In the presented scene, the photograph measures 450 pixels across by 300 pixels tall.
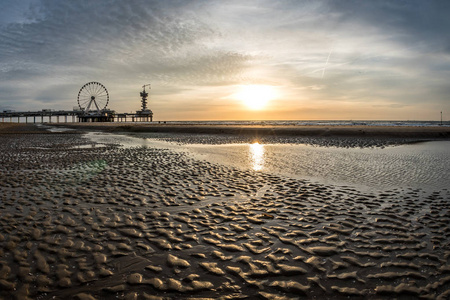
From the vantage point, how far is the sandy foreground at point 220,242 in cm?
473

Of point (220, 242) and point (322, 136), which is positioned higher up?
point (322, 136)

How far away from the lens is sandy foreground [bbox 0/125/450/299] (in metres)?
4.73

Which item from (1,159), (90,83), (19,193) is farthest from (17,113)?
(19,193)

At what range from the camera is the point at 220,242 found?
6.47 m

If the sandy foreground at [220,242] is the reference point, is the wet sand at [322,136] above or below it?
above

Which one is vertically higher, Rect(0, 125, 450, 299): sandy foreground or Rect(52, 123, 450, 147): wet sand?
Rect(52, 123, 450, 147): wet sand

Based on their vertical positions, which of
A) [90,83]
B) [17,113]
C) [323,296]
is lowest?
[323,296]

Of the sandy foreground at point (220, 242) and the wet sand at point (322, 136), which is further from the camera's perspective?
the wet sand at point (322, 136)

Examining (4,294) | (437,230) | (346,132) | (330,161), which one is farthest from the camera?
(346,132)

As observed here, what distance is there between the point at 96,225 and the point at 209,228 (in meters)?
3.28

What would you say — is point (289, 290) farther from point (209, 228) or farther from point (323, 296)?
point (209, 228)

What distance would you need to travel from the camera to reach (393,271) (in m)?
5.27

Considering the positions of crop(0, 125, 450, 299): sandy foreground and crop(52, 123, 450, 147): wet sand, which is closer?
crop(0, 125, 450, 299): sandy foreground

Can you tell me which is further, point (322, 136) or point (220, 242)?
point (322, 136)
